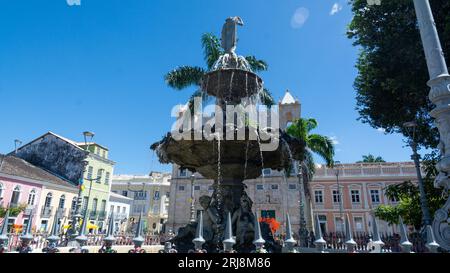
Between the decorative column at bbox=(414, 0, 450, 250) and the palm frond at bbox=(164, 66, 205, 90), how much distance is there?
13.5 meters

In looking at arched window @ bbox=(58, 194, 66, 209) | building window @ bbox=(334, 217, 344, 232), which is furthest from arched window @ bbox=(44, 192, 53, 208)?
building window @ bbox=(334, 217, 344, 232)

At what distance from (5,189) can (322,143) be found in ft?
87.4

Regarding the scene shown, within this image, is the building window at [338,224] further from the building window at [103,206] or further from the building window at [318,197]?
the building window at [103,206]

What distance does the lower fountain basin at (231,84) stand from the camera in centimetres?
803

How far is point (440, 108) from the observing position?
432 centimetres

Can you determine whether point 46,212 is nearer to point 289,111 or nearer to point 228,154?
point 228,154

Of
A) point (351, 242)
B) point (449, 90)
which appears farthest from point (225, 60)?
point (351, 242)

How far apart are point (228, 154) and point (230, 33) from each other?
14.9ft

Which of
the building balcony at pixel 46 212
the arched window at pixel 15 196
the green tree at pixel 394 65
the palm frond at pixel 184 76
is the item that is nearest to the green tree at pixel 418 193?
the green tree at pixel 394 65

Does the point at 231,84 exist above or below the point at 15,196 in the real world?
above

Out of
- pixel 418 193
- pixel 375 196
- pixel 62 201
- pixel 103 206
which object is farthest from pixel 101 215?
pixel 375 196

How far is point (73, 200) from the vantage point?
30.8 m

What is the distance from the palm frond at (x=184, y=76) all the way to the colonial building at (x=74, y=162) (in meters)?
20.4
